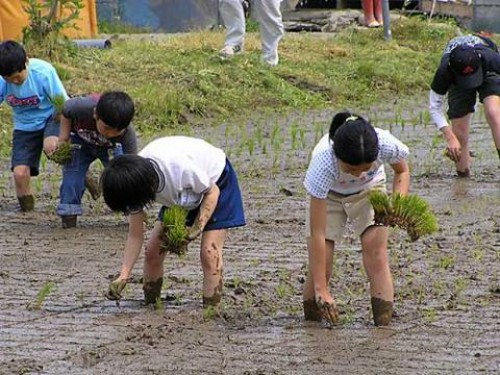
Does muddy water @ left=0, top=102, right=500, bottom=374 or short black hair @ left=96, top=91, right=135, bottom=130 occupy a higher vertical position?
short black hair @ left=96, top=91, right=135, bottom=130

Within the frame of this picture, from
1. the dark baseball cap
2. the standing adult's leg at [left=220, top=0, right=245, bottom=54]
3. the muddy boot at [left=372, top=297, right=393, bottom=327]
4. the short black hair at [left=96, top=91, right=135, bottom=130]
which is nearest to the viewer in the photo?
the muddy boot at [left=372, top=297, right=393, bottom=327]

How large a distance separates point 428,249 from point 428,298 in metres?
1.04

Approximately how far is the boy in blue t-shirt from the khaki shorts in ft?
9.73

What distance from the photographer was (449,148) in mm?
8969

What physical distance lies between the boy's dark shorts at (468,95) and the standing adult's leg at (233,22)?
5.14 metres

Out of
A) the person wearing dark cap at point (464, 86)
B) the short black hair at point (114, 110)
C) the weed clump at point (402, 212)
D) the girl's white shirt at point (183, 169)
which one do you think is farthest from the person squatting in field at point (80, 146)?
the person wearing dark cap at point (464, 86)

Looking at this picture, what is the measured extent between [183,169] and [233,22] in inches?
350

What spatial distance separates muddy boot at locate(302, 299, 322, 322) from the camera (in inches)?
225

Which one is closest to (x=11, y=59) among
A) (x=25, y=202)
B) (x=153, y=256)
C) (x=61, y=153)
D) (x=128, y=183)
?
(x=61, y=153)

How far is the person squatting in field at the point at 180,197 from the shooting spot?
17.6ft

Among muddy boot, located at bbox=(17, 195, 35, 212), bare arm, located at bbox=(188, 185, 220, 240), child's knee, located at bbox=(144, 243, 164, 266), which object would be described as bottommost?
muddy boot, located at bbox=(17, 195, 35, 212)

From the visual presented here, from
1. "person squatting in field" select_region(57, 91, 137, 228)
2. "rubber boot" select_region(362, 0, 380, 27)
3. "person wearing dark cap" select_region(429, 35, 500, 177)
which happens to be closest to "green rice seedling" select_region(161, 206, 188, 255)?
"person squatting in field" select_region(57, 91, 137, 228)

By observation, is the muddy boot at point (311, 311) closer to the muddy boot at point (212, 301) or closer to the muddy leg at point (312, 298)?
the muddy leg at point (312, 298)

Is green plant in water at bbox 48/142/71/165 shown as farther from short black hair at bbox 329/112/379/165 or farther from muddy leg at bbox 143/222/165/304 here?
short black hair at bbox 329/112/379/165
